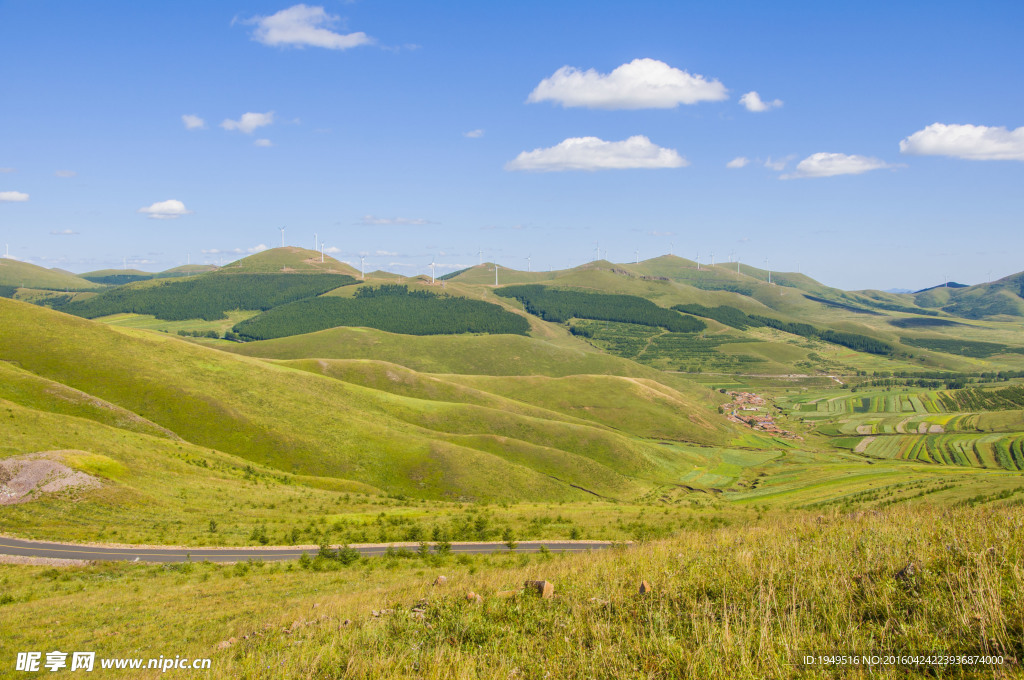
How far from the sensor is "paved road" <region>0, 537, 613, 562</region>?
1449 inches

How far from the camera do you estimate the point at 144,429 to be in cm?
7438

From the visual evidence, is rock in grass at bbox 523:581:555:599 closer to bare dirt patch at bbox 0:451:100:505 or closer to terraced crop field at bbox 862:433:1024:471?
bare dirt patch at bbox 0:451:100:505

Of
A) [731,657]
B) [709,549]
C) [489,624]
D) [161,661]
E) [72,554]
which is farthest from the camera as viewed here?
[72,554]

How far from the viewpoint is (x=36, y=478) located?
45688 millimetres

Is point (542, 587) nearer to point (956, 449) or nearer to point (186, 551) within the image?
point (186, 551)

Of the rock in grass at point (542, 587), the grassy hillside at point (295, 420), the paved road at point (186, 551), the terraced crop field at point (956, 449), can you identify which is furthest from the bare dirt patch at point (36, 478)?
the terraced crop field at point (956, 449)

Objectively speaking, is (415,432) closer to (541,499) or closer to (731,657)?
(541,499)

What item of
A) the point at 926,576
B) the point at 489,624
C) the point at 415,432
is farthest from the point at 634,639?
the point at 415,432

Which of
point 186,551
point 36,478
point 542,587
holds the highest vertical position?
point 542,587

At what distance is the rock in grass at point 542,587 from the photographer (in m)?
16.7

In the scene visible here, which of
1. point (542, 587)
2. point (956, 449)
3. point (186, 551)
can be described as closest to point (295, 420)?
point (186, 551)

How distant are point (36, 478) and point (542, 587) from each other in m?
49.7

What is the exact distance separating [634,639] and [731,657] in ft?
8.39

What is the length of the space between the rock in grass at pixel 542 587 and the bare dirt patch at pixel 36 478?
4673 centimetres
